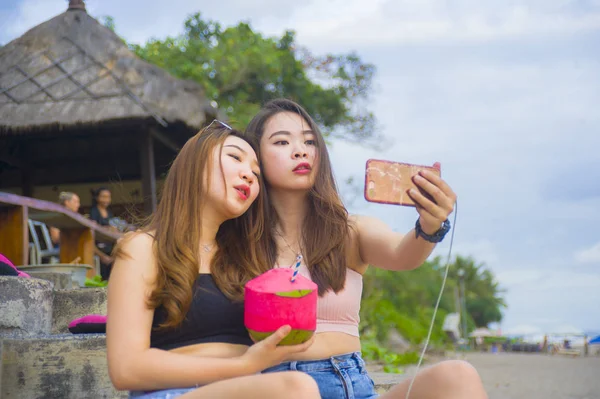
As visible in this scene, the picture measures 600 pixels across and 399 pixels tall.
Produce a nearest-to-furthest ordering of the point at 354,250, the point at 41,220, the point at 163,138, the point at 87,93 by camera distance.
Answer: the point at 354,250 → the point at 41,220 → the point at 87,93 → the point at 163,138

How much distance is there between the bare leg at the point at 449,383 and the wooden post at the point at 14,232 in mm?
3823

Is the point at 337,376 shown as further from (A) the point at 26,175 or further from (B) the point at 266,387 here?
(A) the point at 26,175

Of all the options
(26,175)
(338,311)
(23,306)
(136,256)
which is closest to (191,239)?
(136,256)

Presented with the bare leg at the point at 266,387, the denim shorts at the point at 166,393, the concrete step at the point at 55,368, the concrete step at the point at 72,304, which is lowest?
the concrete step at the point at 55,368

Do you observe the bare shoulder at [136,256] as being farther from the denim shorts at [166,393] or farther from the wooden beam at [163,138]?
the wooden beam at [163,138]

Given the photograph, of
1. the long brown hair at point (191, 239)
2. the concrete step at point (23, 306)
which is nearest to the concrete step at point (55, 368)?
the concrete step at point (23, 306)

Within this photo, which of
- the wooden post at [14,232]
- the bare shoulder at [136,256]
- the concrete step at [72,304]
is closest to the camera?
the bare shoulder at [136,256]

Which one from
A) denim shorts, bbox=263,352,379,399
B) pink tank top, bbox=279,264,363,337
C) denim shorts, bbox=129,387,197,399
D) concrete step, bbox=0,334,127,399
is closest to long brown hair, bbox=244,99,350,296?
pink tank top, bbox=279,264,363,337

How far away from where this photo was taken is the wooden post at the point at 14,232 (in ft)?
15.8

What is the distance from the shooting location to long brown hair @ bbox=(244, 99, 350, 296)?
2262 mm

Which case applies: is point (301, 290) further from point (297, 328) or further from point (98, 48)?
point (98, 48)

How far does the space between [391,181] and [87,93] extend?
22.9 ft

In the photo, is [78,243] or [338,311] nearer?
[338,311]

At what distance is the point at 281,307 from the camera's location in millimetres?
1657
